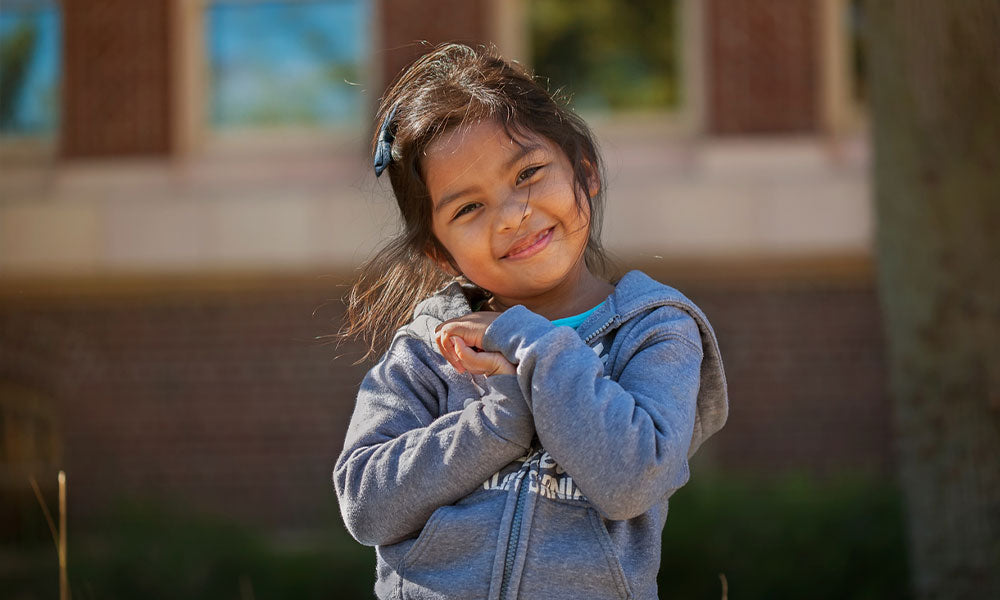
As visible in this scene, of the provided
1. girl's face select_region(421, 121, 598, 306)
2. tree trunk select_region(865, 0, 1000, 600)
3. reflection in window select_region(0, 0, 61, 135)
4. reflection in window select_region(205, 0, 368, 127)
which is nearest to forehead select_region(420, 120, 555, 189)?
girl's face select_region(421, 121, 598, 306)

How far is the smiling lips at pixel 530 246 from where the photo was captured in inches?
75.5

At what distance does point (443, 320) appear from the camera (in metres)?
2.01

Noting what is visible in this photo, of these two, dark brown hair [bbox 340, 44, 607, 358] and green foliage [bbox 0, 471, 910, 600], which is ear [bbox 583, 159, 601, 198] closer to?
dark brown hair [bbox 340, 44, 607, 358]

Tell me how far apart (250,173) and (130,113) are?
93 centimetres

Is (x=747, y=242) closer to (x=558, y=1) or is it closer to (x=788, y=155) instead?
(x=788, y=155)

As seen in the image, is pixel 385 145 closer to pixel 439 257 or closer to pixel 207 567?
pixel 439 257

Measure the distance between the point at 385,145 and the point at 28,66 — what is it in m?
7.79

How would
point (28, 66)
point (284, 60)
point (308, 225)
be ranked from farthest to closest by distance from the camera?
1. point (28, 66)
2. point (284, 60)
3. point (308, 225)

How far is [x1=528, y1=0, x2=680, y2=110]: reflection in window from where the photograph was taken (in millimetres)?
8281

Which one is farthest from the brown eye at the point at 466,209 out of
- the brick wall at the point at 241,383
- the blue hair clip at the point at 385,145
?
the brick wall at the point at 241,383

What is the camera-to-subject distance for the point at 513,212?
1888mm

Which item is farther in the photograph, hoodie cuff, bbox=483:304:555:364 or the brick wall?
the brick wall

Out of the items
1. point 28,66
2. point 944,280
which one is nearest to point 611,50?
point 28,66

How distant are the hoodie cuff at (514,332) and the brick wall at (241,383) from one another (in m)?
6.08
